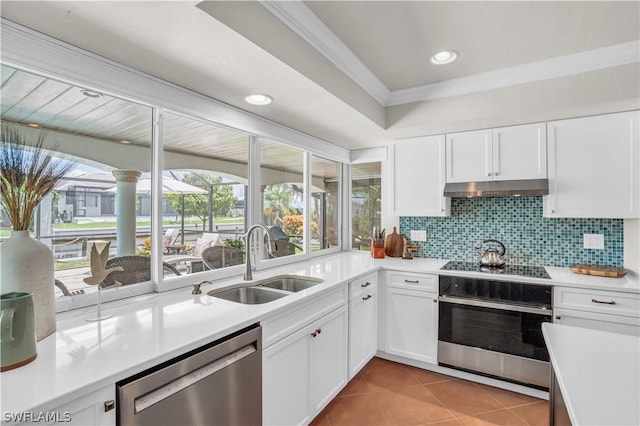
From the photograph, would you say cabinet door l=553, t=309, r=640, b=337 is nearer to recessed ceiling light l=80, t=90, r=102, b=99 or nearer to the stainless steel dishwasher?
the stainless steel dishwasher

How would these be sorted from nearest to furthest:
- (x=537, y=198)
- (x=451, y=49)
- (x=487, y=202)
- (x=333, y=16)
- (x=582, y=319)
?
(x=333, y=16)
(x=451, y=49)
(x=582, y=319)
(x=537, y=198)
(x=487, y=202)

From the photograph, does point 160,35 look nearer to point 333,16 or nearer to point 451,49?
point 333,16

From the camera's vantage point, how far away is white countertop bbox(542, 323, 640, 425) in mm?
819

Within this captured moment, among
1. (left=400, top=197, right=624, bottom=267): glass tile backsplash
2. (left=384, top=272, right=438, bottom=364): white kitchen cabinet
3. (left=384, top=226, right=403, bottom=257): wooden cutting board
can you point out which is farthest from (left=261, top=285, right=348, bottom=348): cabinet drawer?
(left=400, top=197, right=624, bottom=267): glass tile backsplash

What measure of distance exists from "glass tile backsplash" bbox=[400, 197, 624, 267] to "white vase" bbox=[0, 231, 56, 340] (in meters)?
3.00

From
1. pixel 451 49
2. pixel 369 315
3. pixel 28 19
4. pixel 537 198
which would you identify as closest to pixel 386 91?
pixel 451 49

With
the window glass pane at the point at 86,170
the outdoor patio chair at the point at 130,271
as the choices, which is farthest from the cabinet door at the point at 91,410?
the outdoor patio chair at the point at 130,271

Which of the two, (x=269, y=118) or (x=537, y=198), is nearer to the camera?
(x=269, y=118)

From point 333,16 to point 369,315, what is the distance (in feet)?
7.30

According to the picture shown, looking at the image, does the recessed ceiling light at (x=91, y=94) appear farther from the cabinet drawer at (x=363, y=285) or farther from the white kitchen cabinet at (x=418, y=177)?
the white kitchen cabinet at (x=418, y=177)

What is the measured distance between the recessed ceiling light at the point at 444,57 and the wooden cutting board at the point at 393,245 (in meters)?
1.75

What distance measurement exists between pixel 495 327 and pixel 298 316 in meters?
1.64

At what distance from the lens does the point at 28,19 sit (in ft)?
3.97

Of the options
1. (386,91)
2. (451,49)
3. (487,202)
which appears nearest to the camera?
(451,49)
